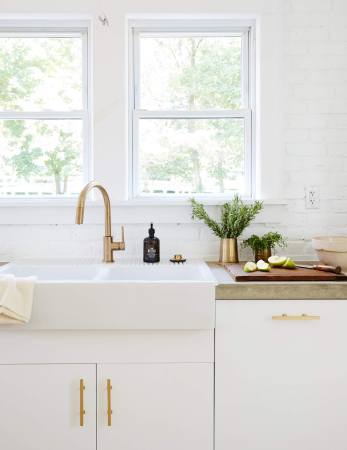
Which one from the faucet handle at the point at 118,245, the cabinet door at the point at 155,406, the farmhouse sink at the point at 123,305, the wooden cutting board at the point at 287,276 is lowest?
the cabinet door at the point at 155,406

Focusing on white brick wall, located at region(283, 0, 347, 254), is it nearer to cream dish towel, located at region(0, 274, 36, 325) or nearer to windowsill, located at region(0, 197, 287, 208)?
windowsill, located at region(0, 197, 287, 208)

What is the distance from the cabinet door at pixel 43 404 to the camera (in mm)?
1708

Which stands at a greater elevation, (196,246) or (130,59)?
(130,59)

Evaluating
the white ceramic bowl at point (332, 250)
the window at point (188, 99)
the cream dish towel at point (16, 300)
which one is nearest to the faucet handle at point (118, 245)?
the window at point (188, 99)

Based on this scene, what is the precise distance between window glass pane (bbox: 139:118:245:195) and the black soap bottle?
1.11ft

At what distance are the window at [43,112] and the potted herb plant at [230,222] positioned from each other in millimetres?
742

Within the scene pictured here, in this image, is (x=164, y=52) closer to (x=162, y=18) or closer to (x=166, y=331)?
(x=162, y=18)

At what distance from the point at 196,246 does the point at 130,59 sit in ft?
3.66

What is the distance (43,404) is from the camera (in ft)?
5.62

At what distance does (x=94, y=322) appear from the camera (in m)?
1.65

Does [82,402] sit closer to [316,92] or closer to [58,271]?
[58,271]

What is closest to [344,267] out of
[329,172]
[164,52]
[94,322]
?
[329,172]

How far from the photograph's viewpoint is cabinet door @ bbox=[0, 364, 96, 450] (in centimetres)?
171

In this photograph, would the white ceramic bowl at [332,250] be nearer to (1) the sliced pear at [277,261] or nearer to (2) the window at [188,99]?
(1) the sliced pear at [277,261]
